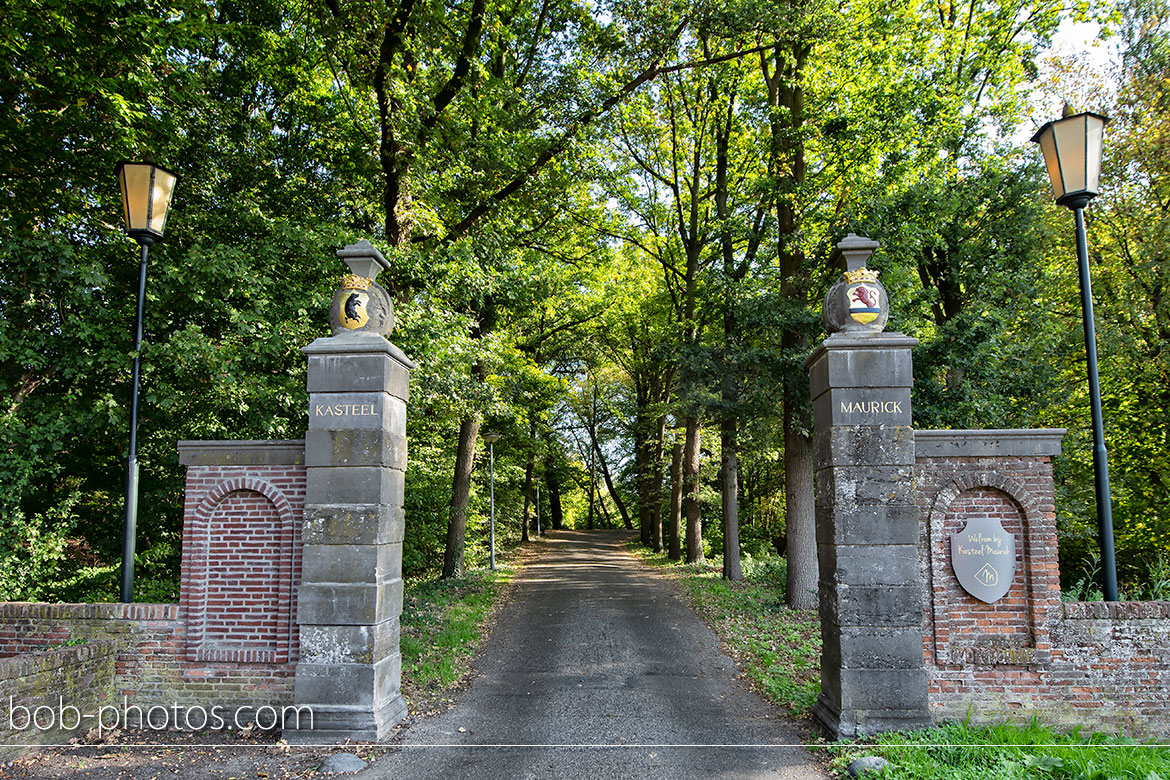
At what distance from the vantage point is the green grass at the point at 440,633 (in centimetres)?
787

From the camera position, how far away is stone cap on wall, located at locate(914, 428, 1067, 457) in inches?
249

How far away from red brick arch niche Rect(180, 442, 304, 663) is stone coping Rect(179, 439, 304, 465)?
0.02m

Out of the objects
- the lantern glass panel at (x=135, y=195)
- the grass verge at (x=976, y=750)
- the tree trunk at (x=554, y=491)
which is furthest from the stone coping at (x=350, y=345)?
the tree trunk at (x=554, y=491)

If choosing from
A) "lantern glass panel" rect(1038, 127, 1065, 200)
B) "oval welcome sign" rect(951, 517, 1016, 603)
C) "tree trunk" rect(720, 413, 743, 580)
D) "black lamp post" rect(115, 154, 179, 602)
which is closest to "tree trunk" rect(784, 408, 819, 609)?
"tree trunk" rect(720, 413, 743, 580)

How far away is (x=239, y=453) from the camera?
6.80 meters

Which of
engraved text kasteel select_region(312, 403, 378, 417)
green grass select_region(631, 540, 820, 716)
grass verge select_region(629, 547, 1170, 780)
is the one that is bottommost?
green grass select_region(631, 540, 820, 716)

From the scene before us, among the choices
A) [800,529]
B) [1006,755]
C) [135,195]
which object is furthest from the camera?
[800,529]

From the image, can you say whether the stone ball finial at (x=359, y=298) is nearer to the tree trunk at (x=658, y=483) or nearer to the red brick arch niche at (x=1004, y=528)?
the red brick arch niche at (x=1004, y=528)

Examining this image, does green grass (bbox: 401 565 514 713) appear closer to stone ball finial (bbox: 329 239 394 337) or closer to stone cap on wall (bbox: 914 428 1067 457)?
stone ball finial (bbox: 329 239 394 337)

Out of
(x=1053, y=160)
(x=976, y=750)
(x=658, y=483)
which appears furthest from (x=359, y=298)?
(x=658, y=483)

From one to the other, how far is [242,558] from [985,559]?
7611 mm

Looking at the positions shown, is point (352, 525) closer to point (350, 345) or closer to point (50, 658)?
Result: point (350, 345)

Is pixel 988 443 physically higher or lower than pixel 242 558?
higher

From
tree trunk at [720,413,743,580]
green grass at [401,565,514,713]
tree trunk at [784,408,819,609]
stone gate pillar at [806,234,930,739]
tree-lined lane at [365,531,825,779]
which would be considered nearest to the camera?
tree-lined lane at [365,531,825,779]
